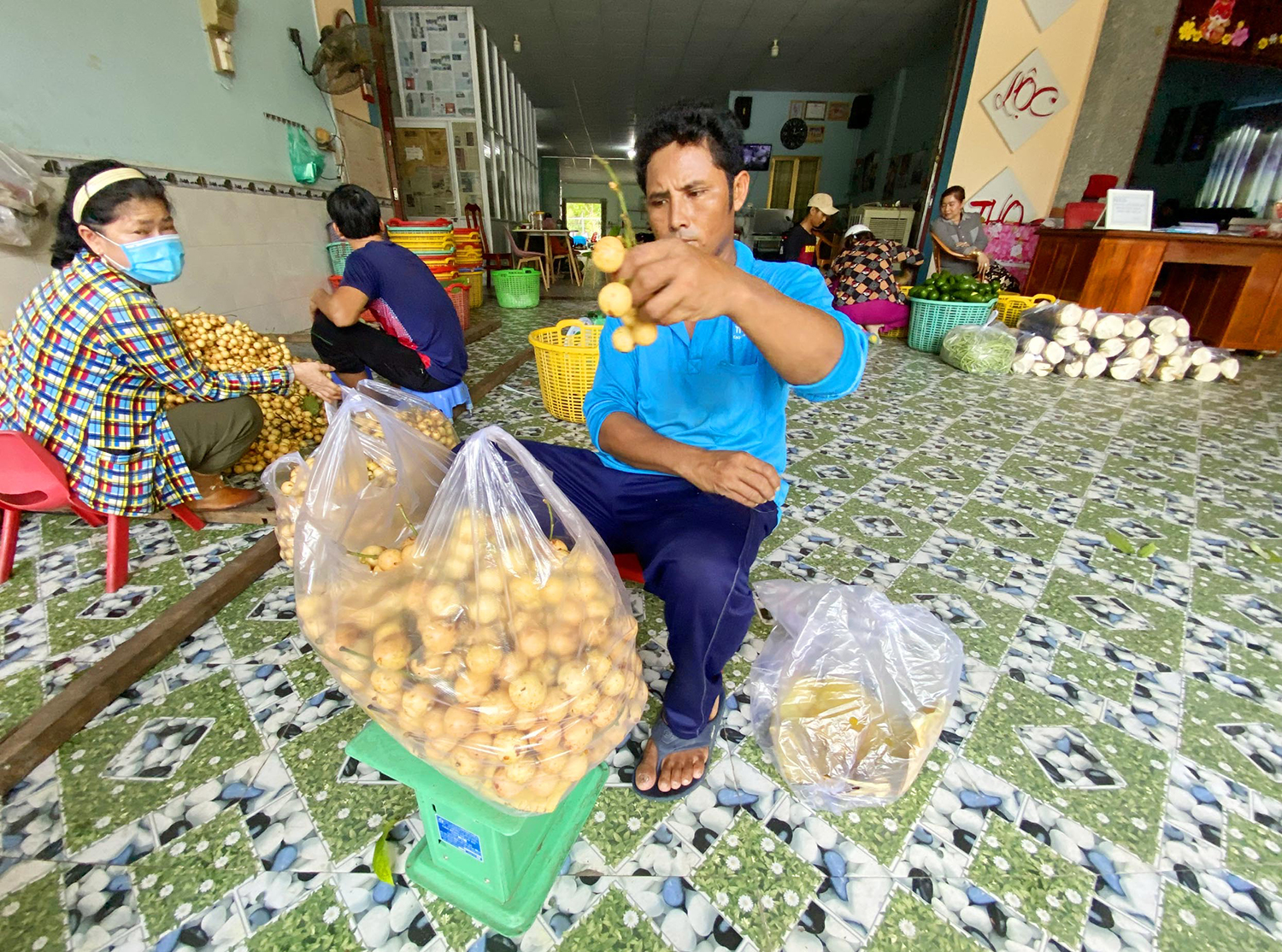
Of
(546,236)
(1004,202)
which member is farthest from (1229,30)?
(546,236)

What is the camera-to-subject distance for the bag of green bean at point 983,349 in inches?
166

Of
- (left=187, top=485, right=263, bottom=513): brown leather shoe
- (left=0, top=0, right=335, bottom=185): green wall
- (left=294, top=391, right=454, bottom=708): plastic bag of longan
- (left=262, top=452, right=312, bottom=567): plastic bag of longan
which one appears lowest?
(left=187, top=485, right=263, bottom=513): brown leather shoe

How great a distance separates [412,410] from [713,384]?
1.33m

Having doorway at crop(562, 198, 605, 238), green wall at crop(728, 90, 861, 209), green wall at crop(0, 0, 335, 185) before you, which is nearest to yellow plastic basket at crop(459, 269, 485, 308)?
green wall at crop(0, 0, 335, 185)

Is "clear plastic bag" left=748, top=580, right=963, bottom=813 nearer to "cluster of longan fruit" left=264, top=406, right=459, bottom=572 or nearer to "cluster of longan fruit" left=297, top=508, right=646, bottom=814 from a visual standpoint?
"cluster of longan fruit" left=297, top=508, right=646, bottom=814

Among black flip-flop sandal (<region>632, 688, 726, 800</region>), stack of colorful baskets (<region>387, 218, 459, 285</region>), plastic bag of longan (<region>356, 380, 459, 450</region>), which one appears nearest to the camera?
black flip-flop sandal (<region>632, 688, 726, 800</region>)

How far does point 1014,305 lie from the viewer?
4922 millimetres

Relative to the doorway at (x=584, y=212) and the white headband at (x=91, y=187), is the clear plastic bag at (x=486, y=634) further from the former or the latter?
the doorway at (x=584, y=212)

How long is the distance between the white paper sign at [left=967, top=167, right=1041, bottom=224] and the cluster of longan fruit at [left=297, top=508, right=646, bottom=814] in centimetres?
685

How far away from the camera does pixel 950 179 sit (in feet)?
19.2

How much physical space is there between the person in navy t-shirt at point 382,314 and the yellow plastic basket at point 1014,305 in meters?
4.78

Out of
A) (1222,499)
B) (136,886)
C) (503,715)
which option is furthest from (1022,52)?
(136,886)

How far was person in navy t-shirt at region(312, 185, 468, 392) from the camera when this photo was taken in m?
2.35

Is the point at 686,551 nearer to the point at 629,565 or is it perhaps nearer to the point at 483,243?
the point at 629,565
